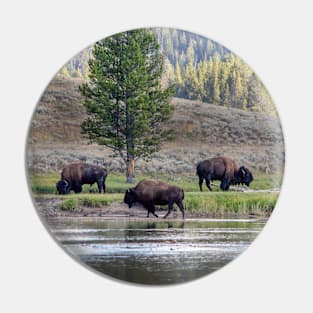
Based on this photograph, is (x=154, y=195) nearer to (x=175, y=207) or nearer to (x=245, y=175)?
(x=175, y=207)

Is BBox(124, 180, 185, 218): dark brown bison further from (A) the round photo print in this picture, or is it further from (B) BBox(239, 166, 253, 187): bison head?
(B) BBox(239, 166, 253, 187): bison head

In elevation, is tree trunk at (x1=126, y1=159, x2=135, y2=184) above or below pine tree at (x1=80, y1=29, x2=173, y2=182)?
below

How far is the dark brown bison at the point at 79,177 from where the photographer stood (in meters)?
6.30

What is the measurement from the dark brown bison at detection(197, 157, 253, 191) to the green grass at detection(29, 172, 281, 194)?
0.05 m

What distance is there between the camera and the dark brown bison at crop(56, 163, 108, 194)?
20.7 feet

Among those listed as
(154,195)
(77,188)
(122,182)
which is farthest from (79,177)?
(154,195)

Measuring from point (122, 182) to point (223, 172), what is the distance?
822 millimetres

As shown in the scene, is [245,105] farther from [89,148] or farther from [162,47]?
[89,148]

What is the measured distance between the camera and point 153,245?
6.30m

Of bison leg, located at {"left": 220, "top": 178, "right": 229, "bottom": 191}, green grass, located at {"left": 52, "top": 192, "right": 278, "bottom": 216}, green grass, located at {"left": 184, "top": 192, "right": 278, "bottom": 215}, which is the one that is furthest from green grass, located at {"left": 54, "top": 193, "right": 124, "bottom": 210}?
bison leg, located at {"left": 220, "top": 178, "right": 229, "bottom": 191}

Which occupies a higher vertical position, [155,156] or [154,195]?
[155,156]

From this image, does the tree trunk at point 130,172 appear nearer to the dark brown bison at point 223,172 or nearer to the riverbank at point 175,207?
the riverbank at point 175,207

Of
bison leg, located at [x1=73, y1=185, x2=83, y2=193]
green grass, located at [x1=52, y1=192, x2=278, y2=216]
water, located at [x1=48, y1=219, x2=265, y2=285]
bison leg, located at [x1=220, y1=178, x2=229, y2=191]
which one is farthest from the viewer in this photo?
bison leg, located at [x1=220, y1=178, x2=229, y2=191]

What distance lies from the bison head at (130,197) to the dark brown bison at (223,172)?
54 cm
